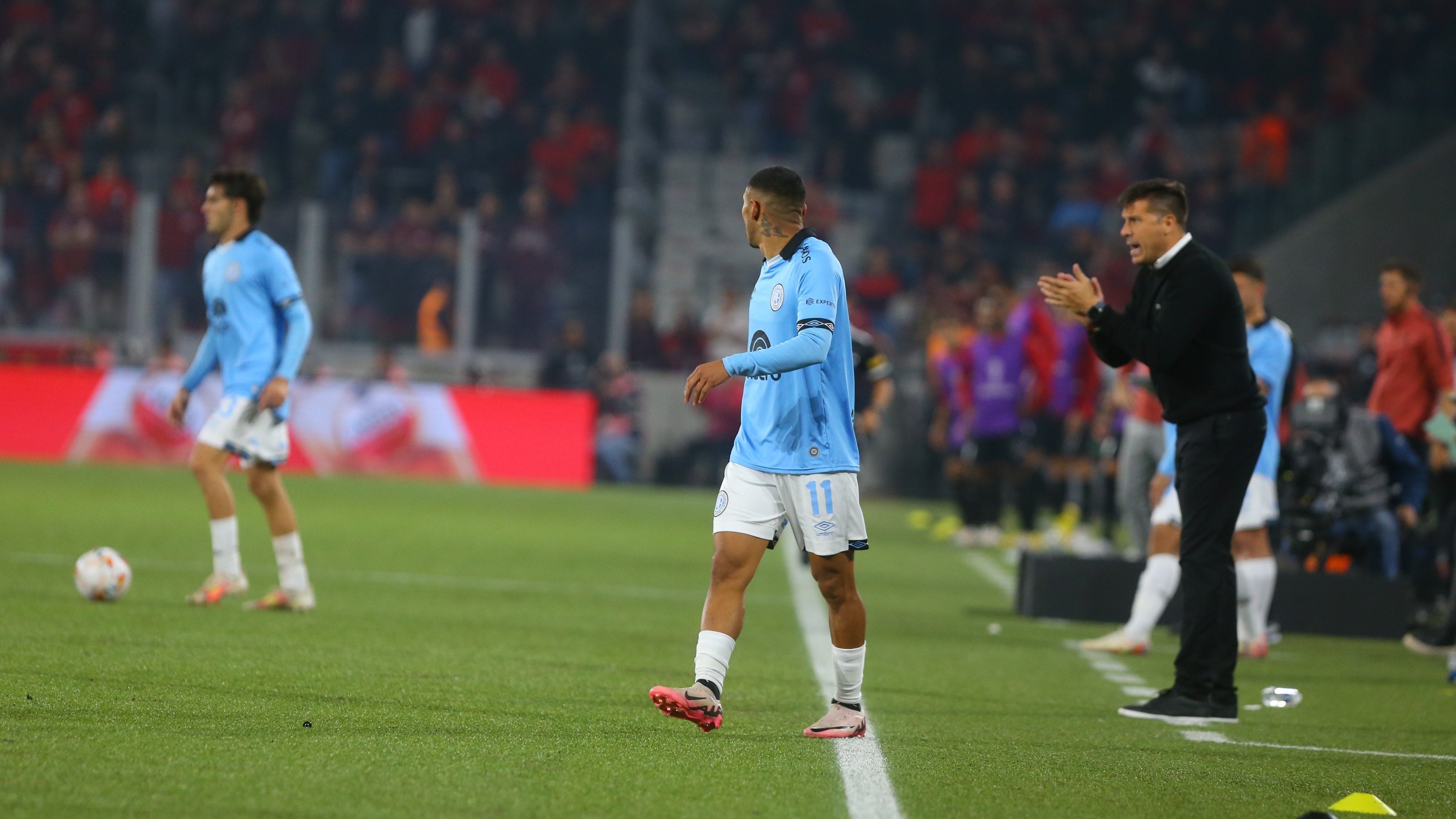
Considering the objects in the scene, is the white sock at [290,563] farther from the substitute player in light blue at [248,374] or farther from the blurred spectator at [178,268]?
the blurred spectator at [178,268]

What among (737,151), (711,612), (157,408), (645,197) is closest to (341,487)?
(157,408)

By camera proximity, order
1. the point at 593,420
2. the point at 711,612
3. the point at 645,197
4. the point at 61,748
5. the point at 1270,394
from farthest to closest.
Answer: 1. the point at 645,197
2. the point at 593,420
3. the point at 1270,394
4. the point at 711,612
5. the point at 61,748

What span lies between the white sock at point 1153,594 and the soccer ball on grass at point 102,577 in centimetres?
508

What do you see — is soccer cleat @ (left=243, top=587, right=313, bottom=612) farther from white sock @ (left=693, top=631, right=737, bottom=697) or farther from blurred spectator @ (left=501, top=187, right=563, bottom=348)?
blurred spectator @ (left=501, top=187, right=563, bottom=348)

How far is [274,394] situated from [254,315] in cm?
49

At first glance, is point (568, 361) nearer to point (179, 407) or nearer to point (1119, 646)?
point (179, 407)

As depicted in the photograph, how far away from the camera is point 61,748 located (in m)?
4.59

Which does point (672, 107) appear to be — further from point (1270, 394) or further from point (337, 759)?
point (337, 759)

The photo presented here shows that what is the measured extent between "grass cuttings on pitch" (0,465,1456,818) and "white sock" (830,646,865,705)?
188 millimetres

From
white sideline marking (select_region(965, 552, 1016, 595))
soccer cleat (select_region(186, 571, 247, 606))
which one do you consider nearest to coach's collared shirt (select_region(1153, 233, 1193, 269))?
white sideline marking (select_region(965, 552, 1016, 595))

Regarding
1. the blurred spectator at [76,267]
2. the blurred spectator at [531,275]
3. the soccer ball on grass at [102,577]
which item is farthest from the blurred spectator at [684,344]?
the soccer ball on grass at [102,577]

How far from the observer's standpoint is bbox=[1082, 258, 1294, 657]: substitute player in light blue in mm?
8453

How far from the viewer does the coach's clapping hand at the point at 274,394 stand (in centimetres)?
816

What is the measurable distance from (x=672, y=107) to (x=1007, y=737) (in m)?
21.9
